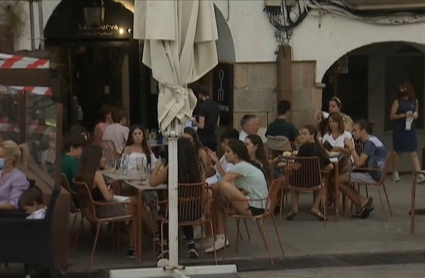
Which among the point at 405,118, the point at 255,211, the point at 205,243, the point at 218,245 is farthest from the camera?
the point at 405,118

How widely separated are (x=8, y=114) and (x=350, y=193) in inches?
180

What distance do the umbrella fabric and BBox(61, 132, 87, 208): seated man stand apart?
209 cm

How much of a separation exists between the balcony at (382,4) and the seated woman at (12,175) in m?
7.13

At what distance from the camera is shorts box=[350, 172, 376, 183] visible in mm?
11082

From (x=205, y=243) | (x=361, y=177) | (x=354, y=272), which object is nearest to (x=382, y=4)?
(x=361, y=177)

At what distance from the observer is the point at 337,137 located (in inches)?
452

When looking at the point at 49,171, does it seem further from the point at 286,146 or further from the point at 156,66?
the point at 286,146

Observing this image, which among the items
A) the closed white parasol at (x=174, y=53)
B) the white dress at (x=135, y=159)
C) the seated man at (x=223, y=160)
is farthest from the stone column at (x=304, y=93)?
the closed white parasol at (x=174, y=53)

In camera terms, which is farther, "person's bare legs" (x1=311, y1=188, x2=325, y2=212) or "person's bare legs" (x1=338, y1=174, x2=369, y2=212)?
"person's bare legs" (x1=338, y1=174, x2=369, y2=212)

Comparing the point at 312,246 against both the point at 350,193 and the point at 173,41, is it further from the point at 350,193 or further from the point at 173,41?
the point at 173,41

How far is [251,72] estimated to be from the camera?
1384 centimetres

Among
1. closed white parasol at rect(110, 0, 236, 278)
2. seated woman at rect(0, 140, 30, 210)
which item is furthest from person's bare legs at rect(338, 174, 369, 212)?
seated woman at rect(0, 140, 30, 210)

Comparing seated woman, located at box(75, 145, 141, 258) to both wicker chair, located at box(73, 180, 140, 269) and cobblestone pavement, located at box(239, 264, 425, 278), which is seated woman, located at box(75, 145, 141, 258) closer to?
wicker chair, located at box(73, 180, 140, 269)

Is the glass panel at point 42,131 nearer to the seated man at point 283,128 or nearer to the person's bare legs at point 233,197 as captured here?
the person's bare legs at point 233,197
